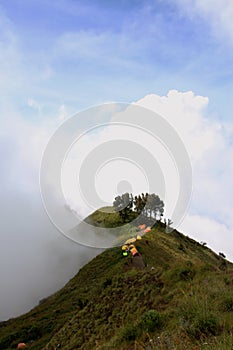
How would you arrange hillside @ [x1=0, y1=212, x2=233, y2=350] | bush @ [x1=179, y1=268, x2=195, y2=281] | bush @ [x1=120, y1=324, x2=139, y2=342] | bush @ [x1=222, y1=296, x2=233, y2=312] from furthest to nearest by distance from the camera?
1. bush @ [x1=179, y1=268, x2=195, y2=281]
2. bush @ [x1=120, y1=324, x2=139, y2=342]
3. bush @ [x1=222, y1=296, x2=233, y2=312]
4. hillside @ [x1=0, y1=212, x2=233, y2=350]

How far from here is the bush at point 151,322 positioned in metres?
10.6

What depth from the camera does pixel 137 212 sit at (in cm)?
6056

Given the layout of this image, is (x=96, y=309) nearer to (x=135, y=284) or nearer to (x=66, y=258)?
(x=135, y=284)

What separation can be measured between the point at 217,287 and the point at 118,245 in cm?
3675

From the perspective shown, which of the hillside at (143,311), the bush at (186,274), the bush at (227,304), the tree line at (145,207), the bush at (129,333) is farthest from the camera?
the tree line at (145,207)

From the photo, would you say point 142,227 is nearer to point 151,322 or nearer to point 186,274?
point 186,274

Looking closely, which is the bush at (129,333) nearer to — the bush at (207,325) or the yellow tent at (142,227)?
the bush at (207,325)

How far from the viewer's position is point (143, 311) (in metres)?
16.3

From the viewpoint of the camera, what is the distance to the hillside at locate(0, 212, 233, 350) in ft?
24.5

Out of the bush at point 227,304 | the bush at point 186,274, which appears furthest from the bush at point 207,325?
the bush at point 186,274

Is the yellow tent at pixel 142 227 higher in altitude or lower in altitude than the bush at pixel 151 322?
higher

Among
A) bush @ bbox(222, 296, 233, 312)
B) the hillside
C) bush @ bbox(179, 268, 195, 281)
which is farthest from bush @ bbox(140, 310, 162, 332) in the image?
bush @ bbox(179, 268, 195, 281)

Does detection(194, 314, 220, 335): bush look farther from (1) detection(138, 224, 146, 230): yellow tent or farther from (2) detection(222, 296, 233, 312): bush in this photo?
(1) detection(138, 224, 146, 230): yellow tent

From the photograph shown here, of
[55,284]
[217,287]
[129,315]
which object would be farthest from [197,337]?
[55,284]
